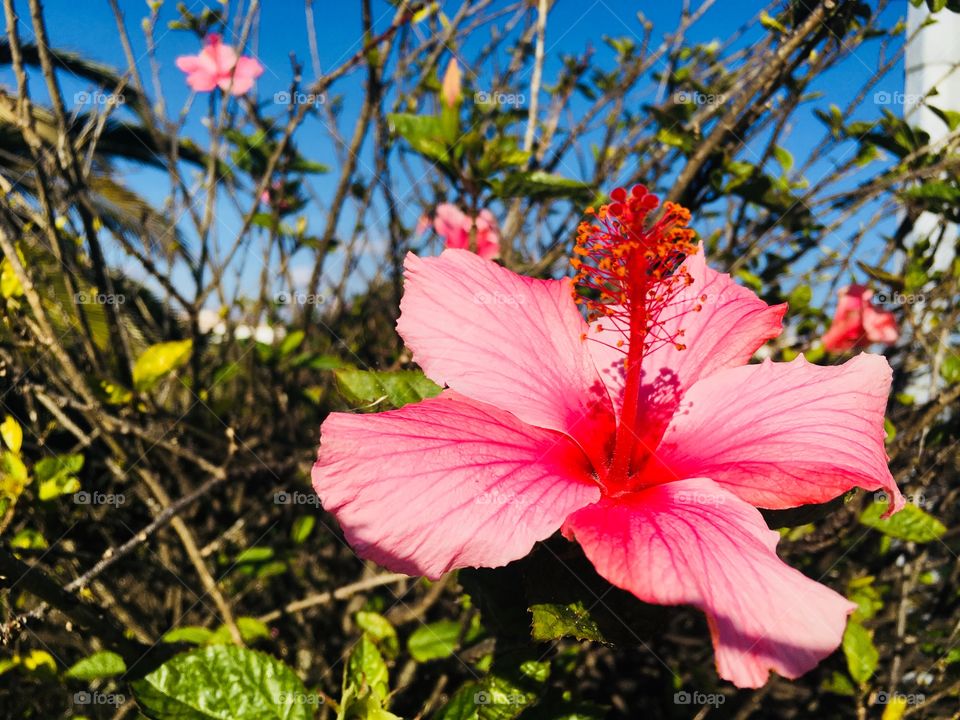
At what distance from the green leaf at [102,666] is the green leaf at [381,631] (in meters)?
0.54

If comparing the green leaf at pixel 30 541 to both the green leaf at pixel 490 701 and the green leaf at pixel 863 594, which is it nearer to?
the green leaf at pixel 490 701

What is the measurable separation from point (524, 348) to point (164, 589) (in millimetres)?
2082

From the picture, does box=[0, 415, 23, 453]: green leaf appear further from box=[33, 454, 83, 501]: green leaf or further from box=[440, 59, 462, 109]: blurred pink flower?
box=[440, 59, 462, 109]: blurred pink flower

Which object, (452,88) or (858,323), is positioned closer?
(452,88)

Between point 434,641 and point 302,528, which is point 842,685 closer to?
point 434,641

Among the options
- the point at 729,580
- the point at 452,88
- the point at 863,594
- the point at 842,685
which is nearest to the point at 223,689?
the point at 729,580

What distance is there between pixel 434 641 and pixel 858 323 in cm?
165

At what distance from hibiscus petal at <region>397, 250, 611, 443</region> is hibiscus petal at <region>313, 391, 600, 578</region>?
0.38ft

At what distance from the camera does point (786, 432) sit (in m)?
1.07

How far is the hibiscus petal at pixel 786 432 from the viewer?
969mm

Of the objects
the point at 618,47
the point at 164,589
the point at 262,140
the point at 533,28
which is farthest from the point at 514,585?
the point at 618,47

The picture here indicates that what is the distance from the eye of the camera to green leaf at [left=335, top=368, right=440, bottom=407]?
1.26m

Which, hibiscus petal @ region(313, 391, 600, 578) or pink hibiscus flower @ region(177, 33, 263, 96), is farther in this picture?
pink hibiscus flower @ region(177, 33, 263, 96)

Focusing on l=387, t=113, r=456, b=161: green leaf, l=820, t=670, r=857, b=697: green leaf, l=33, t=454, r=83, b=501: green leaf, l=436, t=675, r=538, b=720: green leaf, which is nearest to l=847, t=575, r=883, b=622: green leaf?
l=820, t=670, r=857, b=697: green leaf
